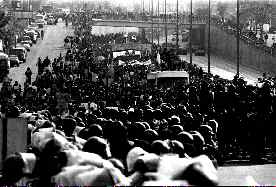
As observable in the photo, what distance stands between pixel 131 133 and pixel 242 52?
72155 millimetres

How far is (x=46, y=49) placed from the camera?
7719 cm

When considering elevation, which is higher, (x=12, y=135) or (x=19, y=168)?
(x=19, y=168)

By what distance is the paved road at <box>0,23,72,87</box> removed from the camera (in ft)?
177

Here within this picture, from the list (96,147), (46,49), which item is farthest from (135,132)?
(46,49)

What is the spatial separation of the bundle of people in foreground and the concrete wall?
38.4 metres

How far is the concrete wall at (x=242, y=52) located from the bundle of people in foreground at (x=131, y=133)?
1511 inches

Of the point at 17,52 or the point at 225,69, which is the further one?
the point at 225,69

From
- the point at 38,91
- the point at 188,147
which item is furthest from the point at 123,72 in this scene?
the point at 188,147

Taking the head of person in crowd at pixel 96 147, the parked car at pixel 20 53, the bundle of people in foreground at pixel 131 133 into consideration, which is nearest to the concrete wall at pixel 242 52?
the parked car at pixel 20 53

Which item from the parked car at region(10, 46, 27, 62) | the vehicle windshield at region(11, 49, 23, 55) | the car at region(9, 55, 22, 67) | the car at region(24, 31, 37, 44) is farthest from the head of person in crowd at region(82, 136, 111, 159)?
the car at region(24, 31, 37, 44)

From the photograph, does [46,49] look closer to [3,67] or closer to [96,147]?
[3,67]

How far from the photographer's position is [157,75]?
37.6 meters

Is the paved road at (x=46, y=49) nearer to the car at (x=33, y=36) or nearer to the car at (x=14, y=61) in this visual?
the car at (x=14, y=61)

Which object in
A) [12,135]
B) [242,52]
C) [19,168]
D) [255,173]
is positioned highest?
[19,168]
